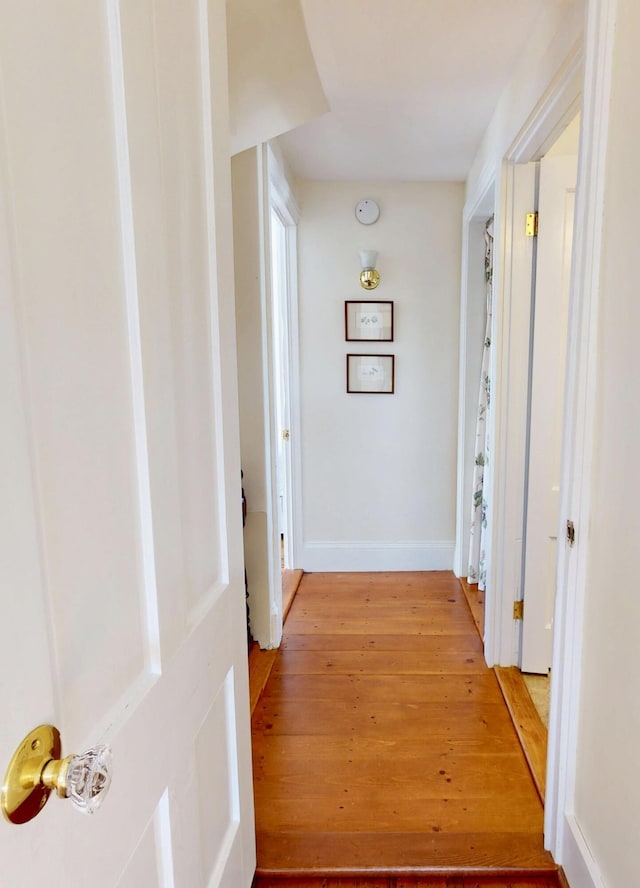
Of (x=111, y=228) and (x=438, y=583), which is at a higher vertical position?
(x=111, y=228)

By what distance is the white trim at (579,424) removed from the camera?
106cm

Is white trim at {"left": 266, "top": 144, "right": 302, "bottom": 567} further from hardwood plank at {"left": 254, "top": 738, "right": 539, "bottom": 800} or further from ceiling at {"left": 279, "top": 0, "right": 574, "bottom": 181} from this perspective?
hardwood plank at {"left": 254, "top": 738, "right": 539, "bottom": 800}

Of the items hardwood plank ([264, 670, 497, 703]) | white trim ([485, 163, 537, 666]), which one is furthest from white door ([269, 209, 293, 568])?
white trim ([485, 163, 537, 666])

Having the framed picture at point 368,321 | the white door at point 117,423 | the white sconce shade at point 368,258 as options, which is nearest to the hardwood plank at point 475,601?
the framed picture at point 368,321

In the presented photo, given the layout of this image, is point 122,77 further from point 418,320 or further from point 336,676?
point 418,320

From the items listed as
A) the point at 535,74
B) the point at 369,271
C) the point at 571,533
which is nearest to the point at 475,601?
the point at 571,533

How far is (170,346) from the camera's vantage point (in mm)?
736

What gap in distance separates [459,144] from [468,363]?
1139 mm

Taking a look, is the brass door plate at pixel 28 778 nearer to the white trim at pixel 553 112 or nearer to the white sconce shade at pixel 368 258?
the white trim at pixel 553 112

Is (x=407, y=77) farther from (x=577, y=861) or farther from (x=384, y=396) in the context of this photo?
(x=577, y=861)

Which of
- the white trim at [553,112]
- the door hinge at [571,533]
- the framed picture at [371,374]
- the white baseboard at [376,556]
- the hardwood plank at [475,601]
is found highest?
the white trim at [553,112]

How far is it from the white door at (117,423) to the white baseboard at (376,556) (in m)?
2.21

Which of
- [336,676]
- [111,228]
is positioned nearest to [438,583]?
[336,676]

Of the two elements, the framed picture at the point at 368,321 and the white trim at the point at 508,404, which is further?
the framed picture at the point at 368,321
